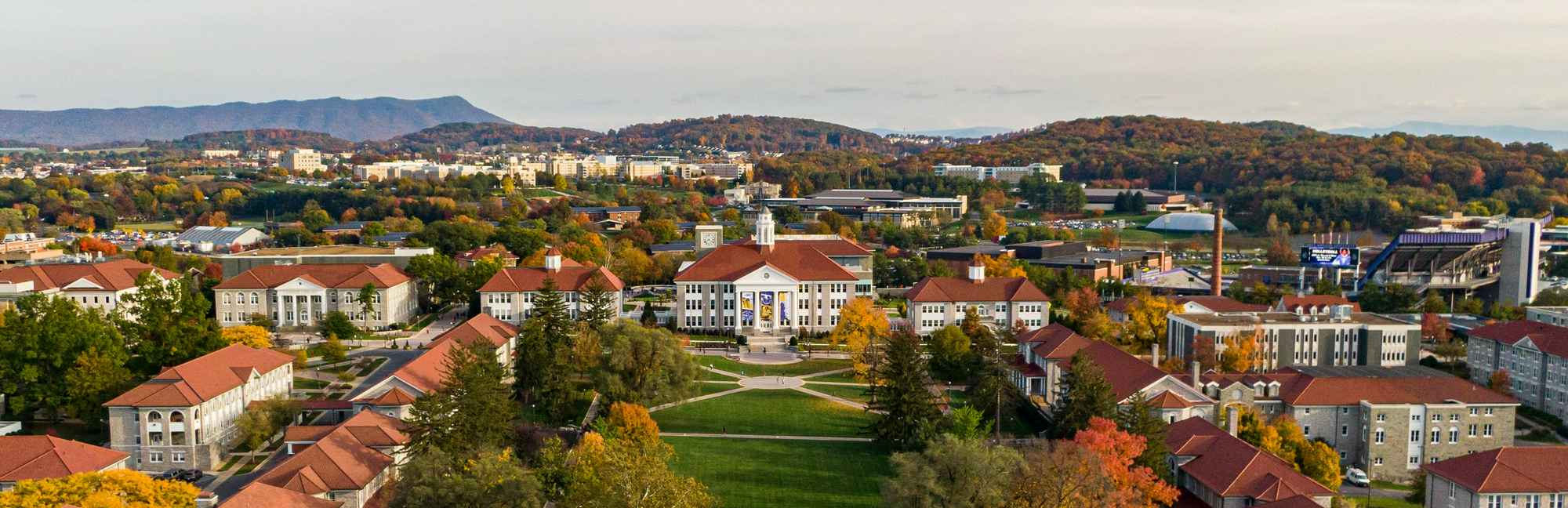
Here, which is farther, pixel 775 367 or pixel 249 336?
pixel 775 367

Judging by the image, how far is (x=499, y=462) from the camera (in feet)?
94.9

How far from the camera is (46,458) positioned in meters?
32.3

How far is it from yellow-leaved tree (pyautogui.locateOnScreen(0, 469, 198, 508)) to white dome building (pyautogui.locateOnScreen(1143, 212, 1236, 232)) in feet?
309

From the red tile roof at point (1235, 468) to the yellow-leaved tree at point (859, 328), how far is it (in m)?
15.7

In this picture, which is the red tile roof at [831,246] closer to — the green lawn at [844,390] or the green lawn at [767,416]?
the green lawn at [844,390]

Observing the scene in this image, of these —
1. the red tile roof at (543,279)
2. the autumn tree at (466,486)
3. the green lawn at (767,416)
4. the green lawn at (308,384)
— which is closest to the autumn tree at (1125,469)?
the green lawn at (767,416)

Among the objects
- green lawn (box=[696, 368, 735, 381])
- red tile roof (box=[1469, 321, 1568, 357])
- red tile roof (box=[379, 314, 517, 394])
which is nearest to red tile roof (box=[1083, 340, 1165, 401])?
green lawn (box=[696, 368, 735, 381])

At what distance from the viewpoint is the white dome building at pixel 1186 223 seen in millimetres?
105875

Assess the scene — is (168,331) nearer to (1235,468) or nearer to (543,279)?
(543,279)

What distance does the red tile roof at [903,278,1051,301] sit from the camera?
59656 mm

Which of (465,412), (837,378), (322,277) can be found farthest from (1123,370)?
(322,277)

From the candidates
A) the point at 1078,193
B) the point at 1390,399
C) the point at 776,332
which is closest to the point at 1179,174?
the point at 1078,193

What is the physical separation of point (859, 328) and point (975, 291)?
10583mm

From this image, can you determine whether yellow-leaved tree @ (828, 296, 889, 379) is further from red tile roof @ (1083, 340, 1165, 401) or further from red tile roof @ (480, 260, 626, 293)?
red tile roof @ (480, 260, 626, 293)
